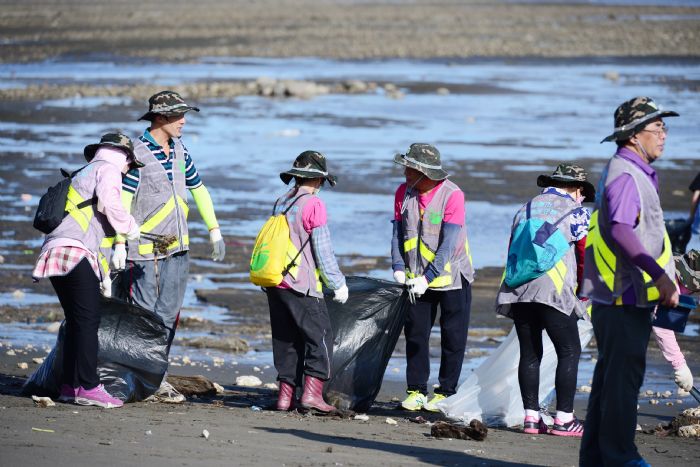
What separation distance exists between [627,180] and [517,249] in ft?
6.31

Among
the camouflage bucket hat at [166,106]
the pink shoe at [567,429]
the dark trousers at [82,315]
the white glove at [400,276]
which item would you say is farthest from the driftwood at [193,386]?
the pink shoe at [567,429]

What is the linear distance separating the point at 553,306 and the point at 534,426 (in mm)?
752

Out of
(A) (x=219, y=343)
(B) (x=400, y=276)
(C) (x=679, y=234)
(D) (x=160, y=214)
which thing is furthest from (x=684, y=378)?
(C) (x=679, y=234)

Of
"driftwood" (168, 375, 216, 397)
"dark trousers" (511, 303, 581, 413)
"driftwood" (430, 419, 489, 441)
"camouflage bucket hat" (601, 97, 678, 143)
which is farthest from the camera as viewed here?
"driftwood" (168, 375, 216, 397)

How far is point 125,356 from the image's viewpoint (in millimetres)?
8273

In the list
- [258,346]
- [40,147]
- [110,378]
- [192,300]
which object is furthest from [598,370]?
[40,147]

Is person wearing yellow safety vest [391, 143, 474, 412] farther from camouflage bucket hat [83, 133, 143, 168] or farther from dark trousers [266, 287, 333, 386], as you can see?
camouflage bucket hat [83, 133, 143, 168]

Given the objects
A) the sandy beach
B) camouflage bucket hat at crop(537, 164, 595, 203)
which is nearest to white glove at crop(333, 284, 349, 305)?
the sandy beach

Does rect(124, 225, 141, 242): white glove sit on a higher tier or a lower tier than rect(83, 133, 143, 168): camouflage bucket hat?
lower

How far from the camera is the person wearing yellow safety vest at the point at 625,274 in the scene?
19.7ft

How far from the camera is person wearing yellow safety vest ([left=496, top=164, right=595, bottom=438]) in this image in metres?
7.79

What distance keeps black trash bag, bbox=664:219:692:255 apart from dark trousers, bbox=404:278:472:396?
5561 millimetres

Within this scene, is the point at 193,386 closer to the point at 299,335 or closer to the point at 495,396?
the point at 299,335

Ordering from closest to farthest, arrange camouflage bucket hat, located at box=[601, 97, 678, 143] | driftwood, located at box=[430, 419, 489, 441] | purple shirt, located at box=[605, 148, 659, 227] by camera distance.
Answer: purple shirt, located at box=[605, 148, 659, 227]
camouflage bucket hat, located at box=[601, 97, 678, 143]
driftwood, located at box=[430, 419, 489, 441]
